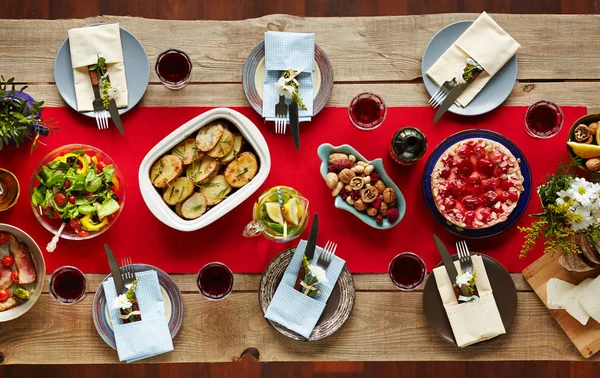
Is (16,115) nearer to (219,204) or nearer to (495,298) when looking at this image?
(219,204)

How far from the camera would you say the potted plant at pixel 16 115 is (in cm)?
171

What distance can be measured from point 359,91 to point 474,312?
0.82 meters

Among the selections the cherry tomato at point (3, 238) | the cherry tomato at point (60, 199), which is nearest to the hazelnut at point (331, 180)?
the cherry tomato at point (60, 199)

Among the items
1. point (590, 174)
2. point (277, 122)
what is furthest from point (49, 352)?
point (590, 174)

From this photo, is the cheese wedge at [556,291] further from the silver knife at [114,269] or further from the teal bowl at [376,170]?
the silver knife at [114,269]

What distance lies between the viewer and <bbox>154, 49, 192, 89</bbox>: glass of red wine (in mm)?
1860

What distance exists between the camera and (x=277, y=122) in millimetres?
1854

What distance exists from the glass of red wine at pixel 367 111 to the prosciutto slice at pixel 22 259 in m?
1.15

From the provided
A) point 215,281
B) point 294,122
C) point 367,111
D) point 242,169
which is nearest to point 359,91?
point 367,111

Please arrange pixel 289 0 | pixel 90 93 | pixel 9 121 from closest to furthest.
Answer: pixel 9 121 → pixel 90 93 → pixel 289 0

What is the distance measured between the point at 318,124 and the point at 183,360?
0.91 metres

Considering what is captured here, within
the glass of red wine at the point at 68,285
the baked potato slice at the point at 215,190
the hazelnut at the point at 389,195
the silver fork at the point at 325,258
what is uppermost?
the hazelnut at the point at 389,195

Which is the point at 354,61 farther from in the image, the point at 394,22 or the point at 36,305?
Result: the point at 36,305

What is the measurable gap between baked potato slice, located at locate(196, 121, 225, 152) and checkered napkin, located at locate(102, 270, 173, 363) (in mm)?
452
